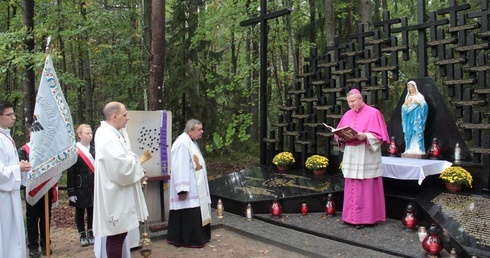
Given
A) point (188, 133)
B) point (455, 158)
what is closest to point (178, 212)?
point (188, 133)

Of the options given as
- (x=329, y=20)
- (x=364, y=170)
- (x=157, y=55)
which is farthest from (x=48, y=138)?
(x=329, y=20)

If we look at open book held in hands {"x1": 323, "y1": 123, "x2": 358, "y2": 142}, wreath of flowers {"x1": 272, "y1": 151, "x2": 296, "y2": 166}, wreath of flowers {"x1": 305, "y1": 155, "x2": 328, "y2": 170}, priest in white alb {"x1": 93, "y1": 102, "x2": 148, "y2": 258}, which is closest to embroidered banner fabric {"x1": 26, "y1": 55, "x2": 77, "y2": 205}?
priest in white alb {"x1": 93, "y1": 102, "x2": 148, "y2": 258}

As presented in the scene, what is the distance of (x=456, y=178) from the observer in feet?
22.2

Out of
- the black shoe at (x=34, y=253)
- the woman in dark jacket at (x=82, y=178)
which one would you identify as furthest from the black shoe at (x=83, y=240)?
the black shoe at (x=34, y=253)

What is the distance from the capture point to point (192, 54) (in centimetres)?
1430

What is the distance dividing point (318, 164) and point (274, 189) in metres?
1.38

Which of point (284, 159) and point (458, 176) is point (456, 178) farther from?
point (284, 159)

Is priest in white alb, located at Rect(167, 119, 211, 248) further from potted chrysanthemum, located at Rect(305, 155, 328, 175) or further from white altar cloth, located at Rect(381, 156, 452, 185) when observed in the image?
potted chrysanthemum, located at Rect(305, 155, 328, 175)

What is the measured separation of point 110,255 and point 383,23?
6.98 metres

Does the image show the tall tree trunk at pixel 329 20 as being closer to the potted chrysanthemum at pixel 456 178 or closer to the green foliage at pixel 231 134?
Result: the green foliage at pixel 231 134

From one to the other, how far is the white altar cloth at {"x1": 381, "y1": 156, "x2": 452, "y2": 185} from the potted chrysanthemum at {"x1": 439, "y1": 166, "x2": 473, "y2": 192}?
258 mm

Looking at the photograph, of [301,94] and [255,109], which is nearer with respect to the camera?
[301,94]

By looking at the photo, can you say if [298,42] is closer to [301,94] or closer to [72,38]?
[301,94]

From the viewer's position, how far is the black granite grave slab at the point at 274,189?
7699 millimetres
